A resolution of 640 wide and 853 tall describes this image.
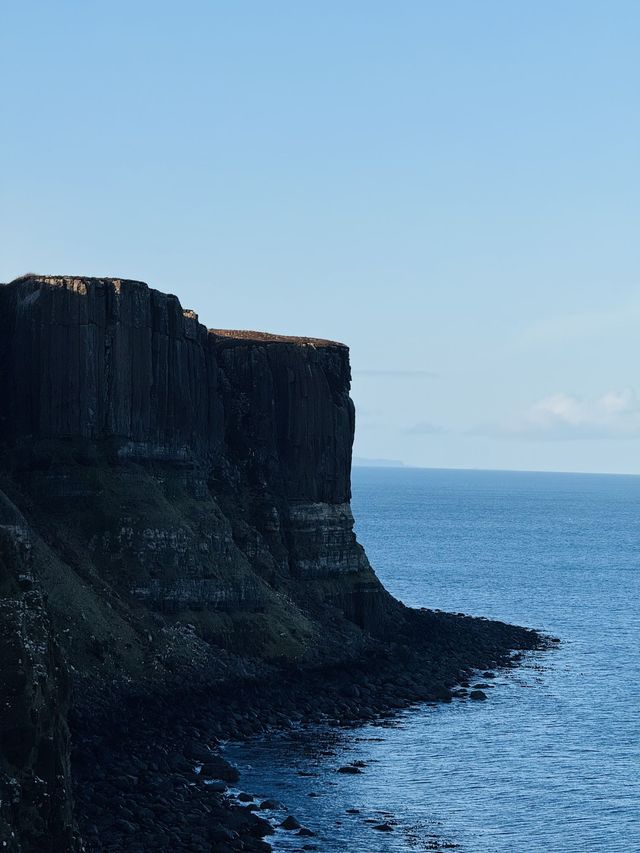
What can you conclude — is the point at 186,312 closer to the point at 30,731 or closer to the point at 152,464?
the point at 152,464

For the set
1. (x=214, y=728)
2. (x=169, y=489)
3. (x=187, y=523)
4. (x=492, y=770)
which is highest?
(x=169, y=489)

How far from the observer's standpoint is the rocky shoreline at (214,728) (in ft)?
176

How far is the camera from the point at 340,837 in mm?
55406

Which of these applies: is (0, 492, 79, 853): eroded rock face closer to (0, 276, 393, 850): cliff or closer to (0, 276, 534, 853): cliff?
(0, 276, 534, 853): cliff

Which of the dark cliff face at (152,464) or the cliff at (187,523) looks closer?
the cliff at (187,523)

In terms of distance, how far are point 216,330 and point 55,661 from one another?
2923 inches

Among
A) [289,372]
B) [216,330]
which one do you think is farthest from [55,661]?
[216,330]

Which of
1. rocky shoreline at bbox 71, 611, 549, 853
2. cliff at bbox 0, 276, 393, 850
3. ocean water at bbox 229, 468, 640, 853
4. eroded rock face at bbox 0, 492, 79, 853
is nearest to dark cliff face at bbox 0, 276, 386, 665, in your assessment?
cliff at bbox 0, 276, 393, 850

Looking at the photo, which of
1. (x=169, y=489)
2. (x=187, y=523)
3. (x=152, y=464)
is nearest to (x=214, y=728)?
(x=187, y=523)

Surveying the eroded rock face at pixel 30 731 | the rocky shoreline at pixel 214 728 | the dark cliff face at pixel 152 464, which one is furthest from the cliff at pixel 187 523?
the eroded rock face at pixel 30 731

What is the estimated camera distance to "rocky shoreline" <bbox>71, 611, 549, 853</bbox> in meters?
53.5

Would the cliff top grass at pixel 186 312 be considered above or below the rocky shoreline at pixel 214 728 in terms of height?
above

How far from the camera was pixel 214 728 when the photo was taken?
72312mm

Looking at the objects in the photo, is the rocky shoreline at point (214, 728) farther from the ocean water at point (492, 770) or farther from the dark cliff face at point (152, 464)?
the dark cliff face at point (152, 464)
